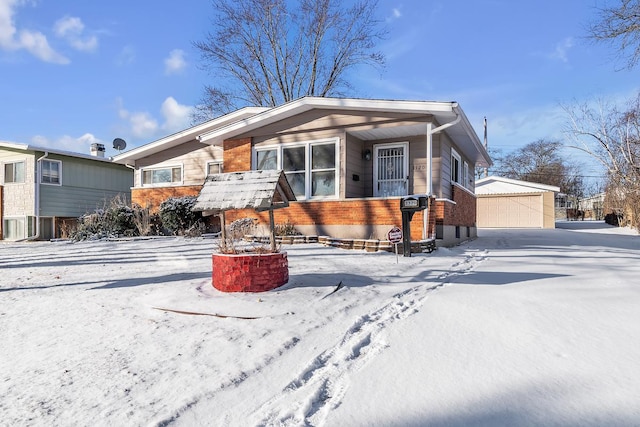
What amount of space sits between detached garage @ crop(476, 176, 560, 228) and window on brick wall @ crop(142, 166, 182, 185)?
19025mm

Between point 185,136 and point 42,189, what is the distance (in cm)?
775

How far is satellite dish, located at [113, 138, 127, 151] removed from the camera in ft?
71.5

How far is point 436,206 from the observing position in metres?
10.4

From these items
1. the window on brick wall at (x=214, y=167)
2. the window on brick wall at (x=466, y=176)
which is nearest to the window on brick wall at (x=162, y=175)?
the window on brick wall at (x=214, y=167)

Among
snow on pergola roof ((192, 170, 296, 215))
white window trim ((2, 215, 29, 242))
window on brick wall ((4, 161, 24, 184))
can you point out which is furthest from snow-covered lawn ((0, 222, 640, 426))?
window on brick wall ((4, 161, 24, 184))

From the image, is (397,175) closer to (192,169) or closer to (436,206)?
(436,206)

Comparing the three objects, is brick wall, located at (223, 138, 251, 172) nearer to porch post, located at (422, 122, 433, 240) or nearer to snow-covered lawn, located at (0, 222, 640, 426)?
porch post, located at (422, 122, 433, 240)

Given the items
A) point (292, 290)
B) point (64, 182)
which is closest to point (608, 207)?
point (292, 290)

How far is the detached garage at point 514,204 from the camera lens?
82.1ft

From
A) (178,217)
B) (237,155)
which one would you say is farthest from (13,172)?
(237,155)

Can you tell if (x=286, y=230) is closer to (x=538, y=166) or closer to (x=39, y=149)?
(x=39, y=149)

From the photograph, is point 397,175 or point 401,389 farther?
point 397,175

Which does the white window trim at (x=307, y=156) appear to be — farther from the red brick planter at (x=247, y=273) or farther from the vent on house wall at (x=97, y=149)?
the vent on house wall at (x=97, y=149)

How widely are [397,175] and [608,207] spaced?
2655cm
